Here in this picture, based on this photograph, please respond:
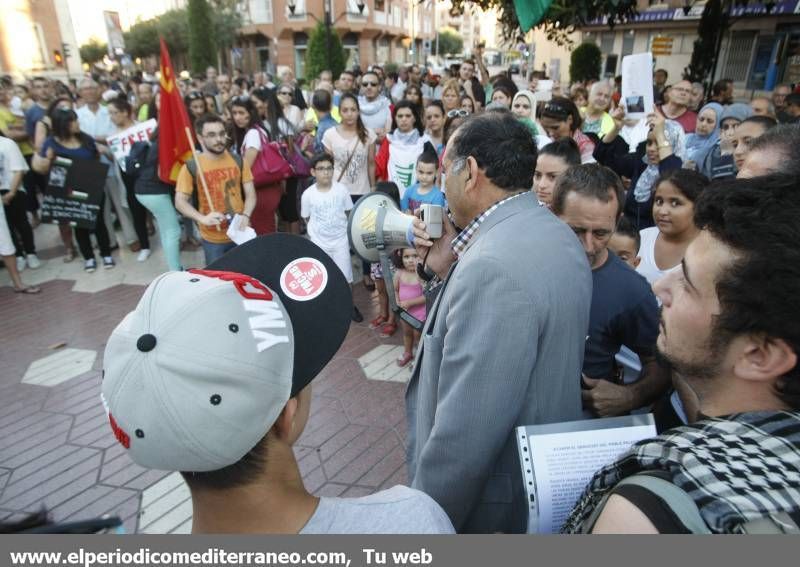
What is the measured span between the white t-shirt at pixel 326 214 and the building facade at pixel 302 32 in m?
37.6

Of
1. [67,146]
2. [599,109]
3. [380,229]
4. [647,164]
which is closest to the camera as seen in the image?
[380,229]

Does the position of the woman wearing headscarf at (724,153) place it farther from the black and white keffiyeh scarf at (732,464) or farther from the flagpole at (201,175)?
the flagpole at (201,175)

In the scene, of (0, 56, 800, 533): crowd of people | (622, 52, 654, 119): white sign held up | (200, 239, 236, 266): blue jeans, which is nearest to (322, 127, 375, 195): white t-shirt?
(200, 239, 236, 266): blue jeans

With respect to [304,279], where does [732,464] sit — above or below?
below

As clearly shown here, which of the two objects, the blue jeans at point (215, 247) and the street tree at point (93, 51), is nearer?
the blue jeans at point (215, 247)

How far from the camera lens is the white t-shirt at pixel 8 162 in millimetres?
5488

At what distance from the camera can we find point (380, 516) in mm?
978

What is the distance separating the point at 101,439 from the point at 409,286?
8.23 ft

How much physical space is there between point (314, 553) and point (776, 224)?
110cm

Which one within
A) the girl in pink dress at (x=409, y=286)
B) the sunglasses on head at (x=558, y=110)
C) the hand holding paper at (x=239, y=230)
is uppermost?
the sunglasses on head at (x=558, y=110)

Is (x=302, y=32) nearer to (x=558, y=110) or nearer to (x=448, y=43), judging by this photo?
(x=448, y=43)

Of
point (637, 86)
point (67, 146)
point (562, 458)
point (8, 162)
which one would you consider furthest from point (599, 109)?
point (8, 162)

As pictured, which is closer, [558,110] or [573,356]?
[573,356]

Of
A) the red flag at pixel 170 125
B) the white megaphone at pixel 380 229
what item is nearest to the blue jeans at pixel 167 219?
the red flag at pixel 170 125
